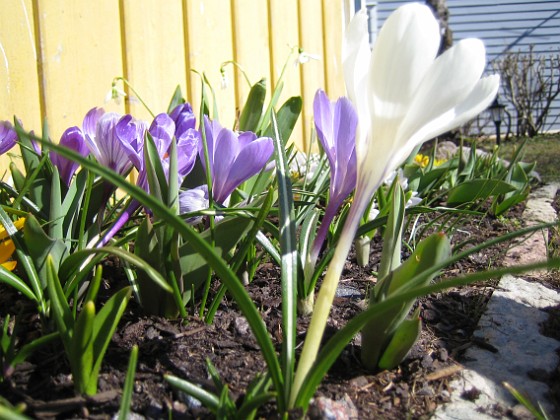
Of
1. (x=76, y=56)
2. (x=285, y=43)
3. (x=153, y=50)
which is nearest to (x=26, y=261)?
(x=76, y=56)

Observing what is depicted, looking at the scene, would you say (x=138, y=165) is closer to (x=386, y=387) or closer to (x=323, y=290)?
(x=323, y=290)

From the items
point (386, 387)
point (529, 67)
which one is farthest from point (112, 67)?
point (529, 67)

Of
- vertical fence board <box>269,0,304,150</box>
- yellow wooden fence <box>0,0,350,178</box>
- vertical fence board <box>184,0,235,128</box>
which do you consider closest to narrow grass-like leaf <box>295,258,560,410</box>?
yellow wooden fence <box>0,0,350,178</box>

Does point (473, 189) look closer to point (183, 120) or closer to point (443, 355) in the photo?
point (443, 355)

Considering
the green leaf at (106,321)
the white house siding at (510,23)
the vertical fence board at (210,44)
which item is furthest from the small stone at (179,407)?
the white house siding at (510,23)

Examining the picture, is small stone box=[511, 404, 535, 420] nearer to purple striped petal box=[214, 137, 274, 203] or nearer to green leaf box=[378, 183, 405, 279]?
green leaf box=[378, 183, 405, 279]

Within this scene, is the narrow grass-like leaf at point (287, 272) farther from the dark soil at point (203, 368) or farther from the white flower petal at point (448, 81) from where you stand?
the white flower petal at point (448, 81)
